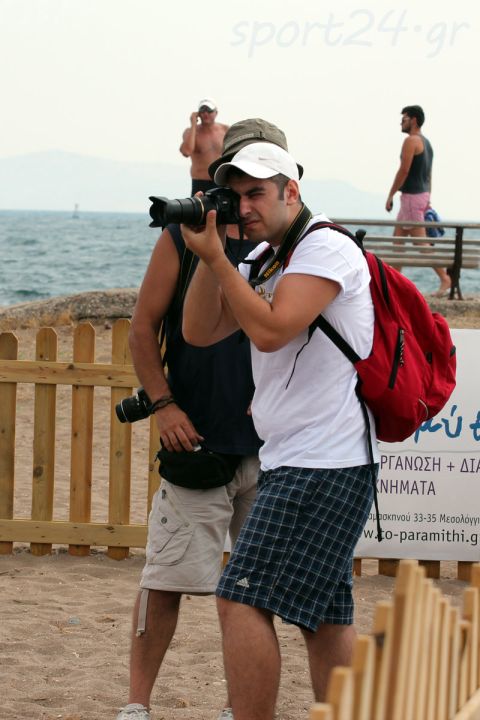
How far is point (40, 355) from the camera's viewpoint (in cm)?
634

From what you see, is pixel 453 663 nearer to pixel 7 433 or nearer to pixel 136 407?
pixel 136 407

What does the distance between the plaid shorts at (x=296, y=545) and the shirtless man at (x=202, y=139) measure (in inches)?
356

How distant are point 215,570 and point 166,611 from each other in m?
0.20

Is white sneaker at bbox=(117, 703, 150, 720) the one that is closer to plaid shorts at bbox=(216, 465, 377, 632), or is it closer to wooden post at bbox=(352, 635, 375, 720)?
plaid shorts at bbox=(216, 465, 377, 632)

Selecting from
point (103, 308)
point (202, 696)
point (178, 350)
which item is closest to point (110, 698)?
point (202, 696)

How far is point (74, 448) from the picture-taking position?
6.34m

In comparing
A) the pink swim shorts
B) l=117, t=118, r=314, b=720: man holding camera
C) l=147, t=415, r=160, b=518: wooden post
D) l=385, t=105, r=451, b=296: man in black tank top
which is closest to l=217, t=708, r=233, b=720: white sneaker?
l=117, t=118, r=314, b=720: man holding camera

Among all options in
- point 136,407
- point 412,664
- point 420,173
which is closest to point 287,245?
point 136,407

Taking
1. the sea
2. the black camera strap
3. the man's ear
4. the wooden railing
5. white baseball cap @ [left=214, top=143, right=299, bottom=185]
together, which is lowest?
the black camera strap

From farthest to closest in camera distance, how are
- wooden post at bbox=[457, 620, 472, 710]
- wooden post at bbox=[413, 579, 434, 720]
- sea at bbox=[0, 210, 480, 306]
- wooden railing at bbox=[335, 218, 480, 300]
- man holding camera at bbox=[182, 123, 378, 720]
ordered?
1. sea at bbox=[0, 210, 480, 306]
2. wooden railing at bbox=[335, 218, 480, 300]
3. man holding camera at bbox=[182, 123, 378, 720]
4. wooden post at bbox=[457, 620, 472, 710]
5. wooden post at bbox=[413, 579, 434, 720]

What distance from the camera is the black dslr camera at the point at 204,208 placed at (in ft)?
10.3

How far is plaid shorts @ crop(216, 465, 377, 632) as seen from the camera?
306 cm

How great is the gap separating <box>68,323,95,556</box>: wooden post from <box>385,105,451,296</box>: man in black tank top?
7287mm

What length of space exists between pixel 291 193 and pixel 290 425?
0.62 meters
